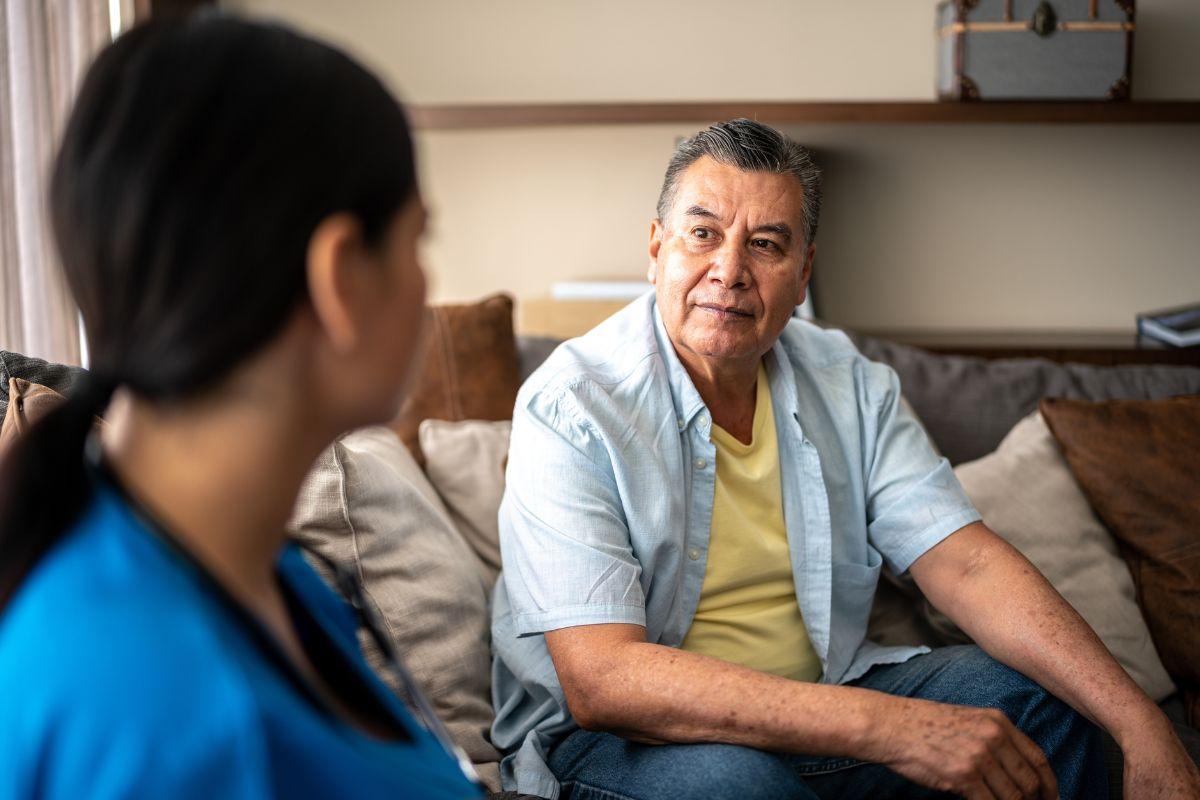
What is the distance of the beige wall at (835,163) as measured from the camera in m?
2.75

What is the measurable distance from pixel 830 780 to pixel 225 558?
3.34ft

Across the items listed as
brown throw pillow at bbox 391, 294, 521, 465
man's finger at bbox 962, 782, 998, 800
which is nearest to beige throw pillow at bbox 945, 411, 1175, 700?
man's finger at bbox 962, 782, 998, 800

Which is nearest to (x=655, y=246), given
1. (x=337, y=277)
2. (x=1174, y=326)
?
(x=337, y=277)

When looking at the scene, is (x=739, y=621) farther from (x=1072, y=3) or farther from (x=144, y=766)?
(x=1072, y=3)

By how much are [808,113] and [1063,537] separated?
1.05 meters

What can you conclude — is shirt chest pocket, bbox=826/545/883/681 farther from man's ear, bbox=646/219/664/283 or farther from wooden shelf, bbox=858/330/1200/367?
wooden shelf, bbox=858/330/1200/367

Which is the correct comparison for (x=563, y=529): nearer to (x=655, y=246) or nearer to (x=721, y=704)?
(x=721, y=704)

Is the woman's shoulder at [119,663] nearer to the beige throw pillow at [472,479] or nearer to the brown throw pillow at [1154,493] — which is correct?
the beige throw pillow at [472,479]

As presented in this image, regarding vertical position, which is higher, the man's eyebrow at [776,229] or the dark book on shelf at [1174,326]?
the man's eyebrow at [776,229]

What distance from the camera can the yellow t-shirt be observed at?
147 cm

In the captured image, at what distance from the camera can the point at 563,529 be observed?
1.31 meters

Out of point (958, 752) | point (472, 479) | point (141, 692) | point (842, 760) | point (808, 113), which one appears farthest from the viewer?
point (808, 113)

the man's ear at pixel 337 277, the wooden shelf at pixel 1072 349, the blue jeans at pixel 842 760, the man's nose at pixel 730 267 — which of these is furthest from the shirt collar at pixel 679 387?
the wooden shelf at pixel 1072 349

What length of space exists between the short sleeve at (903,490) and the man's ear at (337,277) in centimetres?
111
